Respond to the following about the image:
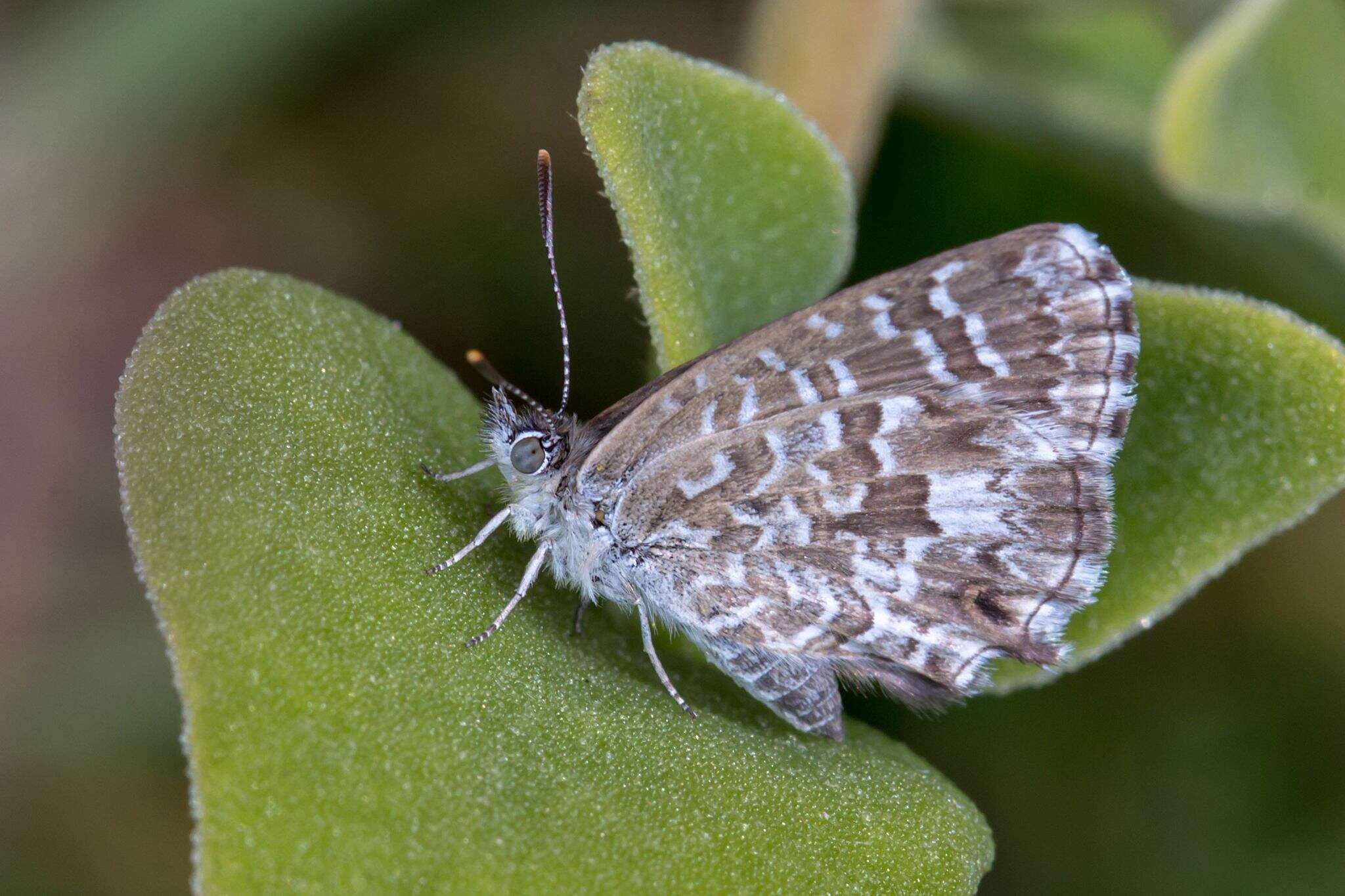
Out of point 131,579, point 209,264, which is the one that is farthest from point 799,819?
point 209,264

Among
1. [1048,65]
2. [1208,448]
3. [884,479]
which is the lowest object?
[1208,448]

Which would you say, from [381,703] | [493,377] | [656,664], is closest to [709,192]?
[493,377]

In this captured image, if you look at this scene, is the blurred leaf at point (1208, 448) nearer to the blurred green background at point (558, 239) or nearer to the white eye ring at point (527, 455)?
the blurred green background at point (558, 239)

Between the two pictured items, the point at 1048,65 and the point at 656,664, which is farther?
the point at 1048,65

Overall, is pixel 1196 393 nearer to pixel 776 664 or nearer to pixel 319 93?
pixel 776 664

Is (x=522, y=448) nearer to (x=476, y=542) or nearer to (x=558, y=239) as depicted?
(x=476, y=542)
